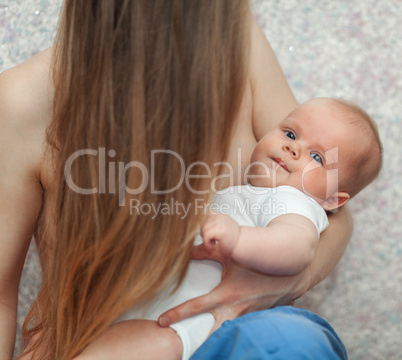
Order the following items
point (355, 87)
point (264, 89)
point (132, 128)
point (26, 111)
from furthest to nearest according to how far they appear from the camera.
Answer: point (355, 87), point (264, 89), point (26, 111), point (132, 128)

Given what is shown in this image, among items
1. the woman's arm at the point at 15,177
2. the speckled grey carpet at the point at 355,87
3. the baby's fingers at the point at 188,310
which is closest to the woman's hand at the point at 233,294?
the baby's fingers at the point at 188,310

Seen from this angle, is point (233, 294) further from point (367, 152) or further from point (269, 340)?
point (367, 152)

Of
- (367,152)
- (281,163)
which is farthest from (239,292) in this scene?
(367,152)

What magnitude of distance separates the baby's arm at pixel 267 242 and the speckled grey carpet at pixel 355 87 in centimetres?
51

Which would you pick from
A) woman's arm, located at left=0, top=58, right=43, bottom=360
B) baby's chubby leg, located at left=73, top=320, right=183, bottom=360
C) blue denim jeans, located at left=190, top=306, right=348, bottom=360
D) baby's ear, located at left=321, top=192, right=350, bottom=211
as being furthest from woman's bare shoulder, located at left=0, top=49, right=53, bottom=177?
baby's ear, located at left=321, top=192, right=350, bottom=211

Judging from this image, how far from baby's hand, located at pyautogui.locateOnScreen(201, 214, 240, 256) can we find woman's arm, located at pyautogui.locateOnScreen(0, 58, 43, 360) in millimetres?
304

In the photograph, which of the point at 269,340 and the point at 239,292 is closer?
the point at 269,340

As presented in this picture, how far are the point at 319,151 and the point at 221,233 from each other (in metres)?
0.31

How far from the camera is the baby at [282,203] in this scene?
77 centimetres

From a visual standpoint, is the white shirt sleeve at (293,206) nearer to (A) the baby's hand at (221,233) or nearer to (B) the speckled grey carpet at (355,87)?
(A) the baby's hand at (221,233)

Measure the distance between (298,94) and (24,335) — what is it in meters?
0.83

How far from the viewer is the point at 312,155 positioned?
971mm

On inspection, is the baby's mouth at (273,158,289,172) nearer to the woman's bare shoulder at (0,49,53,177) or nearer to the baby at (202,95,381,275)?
the baby at (202,95,381,275)

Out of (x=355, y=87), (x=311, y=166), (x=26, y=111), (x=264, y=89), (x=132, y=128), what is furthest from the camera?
(x=355, y=87)
